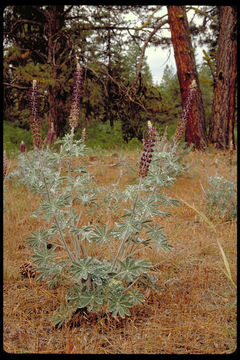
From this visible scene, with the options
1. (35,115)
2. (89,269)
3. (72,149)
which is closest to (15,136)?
(72,149)

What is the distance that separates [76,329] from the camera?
205cm

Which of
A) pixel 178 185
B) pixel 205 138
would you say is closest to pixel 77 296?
pixel 178 185

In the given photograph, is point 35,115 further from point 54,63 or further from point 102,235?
point 54,63

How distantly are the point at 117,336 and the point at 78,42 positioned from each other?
8217 mm

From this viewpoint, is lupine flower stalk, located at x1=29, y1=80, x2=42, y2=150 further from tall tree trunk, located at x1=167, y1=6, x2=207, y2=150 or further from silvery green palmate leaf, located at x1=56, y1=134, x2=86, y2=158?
tall tree trunk, located at x1=167, y1=6, x2=207, y2=150

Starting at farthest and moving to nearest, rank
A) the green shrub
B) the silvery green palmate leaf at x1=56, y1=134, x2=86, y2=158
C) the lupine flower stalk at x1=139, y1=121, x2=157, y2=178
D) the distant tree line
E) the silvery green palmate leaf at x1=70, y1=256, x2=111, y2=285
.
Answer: the green shrub < the distant tree line < the silvery green palmate leaf at x1=56, y1=134, x2=86, y2=158 < the silvery green palmate leaf at x1=70, y1=256, x2=111, y2=285 < the lupine flower stalk at x1=139, y1=121, x2=157, y2=178

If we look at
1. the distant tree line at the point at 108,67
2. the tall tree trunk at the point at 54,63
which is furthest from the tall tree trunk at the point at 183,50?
the tall tree trunk at the point at 54,63

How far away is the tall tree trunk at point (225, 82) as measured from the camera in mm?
8646

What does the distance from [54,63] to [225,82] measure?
440 centimetres

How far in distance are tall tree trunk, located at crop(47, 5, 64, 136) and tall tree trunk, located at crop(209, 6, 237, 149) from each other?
13.3 ft

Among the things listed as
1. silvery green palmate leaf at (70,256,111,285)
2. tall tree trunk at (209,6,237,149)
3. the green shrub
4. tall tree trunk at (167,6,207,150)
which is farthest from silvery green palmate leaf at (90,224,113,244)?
the green shrub

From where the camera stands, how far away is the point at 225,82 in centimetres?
902

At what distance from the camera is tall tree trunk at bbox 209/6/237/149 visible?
8.65m
